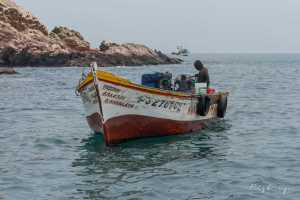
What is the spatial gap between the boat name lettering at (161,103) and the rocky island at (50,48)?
7146 cm

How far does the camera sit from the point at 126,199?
1176 cm

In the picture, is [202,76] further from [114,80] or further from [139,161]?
[139,161]

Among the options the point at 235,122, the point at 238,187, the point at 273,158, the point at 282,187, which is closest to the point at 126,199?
the point at 238,187

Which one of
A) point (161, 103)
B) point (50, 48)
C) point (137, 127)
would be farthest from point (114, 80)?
point (50, 48)

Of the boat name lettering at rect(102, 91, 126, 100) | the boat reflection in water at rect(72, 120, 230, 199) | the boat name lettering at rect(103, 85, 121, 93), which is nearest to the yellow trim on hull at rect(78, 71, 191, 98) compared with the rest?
the boat name lettering at rect(103, 85, 121, 93)

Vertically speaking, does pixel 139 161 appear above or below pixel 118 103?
below

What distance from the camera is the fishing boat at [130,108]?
17.1 metres

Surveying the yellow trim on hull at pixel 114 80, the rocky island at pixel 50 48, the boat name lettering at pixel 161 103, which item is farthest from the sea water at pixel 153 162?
the rocky island at pixel 50 48

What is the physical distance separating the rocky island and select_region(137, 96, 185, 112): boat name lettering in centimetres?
7146

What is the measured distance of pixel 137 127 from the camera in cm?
1823

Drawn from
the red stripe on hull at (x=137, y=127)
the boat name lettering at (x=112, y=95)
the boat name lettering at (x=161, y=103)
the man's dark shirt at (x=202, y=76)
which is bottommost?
the red stripe on hull at (x=137, y=127)

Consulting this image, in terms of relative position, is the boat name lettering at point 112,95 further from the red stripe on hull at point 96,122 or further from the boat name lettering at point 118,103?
the red stripe on hull at point 96,122

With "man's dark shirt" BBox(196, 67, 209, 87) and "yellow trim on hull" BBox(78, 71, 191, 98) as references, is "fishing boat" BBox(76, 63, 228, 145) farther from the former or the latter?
"man's dark shirt" BBox(196, 67, 209, 87)

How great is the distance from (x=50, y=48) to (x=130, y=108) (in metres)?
76.2
